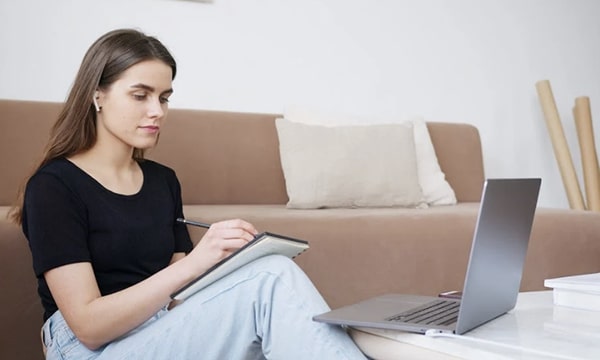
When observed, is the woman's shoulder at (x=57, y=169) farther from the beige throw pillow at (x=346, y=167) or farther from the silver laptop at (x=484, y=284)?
the beige throw pillow at (x=346, y=167)

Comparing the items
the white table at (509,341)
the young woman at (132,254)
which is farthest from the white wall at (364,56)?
the white table at (509,341)

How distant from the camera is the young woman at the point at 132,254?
115 centimetres

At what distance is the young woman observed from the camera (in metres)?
1.15

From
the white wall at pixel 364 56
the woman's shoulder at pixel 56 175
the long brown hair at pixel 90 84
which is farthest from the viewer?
the white wall at pixel 364 56

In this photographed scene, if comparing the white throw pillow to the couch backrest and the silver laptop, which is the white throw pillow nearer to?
the couch backrest

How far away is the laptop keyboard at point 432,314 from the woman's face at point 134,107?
0.64m

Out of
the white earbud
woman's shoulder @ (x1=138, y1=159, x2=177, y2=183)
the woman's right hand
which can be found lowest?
the woman's right hand

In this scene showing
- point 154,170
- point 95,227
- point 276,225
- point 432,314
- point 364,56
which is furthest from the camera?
point 364,56

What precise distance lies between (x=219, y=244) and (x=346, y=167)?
1.39 meters

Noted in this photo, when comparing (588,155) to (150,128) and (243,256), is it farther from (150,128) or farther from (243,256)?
(243,256)

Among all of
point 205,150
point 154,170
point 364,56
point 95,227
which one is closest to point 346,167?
point 205,150

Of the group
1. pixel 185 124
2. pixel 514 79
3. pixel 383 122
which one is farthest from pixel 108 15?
pixel 514 79

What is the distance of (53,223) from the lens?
1.27 metres

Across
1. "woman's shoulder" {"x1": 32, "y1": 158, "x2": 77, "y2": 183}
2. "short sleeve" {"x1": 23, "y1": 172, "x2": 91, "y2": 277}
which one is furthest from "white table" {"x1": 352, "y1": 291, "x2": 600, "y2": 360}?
"woman's shoulder" {"x1": 32, "y1": 158, "x2": 77, "y2": 183}
